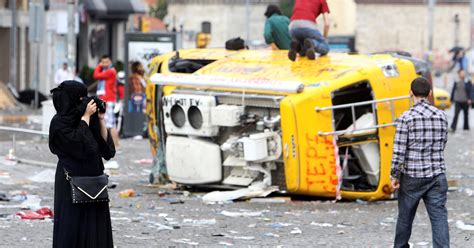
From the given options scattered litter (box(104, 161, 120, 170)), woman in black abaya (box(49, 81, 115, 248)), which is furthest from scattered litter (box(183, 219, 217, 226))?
scattered litter (box(104, 161, 120, 170))

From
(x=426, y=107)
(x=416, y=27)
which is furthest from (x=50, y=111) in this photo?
(x=416, y=27)

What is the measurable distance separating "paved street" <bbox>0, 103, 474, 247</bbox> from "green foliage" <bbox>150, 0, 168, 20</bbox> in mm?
64178

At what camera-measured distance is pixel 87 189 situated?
9.20 metres

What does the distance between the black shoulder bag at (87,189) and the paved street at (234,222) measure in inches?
99.1

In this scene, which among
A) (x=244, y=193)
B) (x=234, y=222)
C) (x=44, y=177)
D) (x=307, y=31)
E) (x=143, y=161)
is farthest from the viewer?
(x=143, y=161)

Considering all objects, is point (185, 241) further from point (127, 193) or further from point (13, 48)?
point (13, 48)

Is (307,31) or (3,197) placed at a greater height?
(307,31)

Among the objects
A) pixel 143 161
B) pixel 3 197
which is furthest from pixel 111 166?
pixel 3 197

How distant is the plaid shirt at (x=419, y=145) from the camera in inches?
411

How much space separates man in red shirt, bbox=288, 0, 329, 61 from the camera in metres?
16.4

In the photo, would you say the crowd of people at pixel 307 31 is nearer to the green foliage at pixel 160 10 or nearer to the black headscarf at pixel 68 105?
the black headscarf at pixel 68 105

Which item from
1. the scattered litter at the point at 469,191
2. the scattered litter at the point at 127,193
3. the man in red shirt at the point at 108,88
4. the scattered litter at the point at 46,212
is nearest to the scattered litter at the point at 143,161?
the man in red shirt at the point at 108,88

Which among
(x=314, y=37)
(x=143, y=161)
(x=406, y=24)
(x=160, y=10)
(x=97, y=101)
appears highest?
(x=314, y=37)

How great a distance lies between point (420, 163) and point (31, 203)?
5811mm
